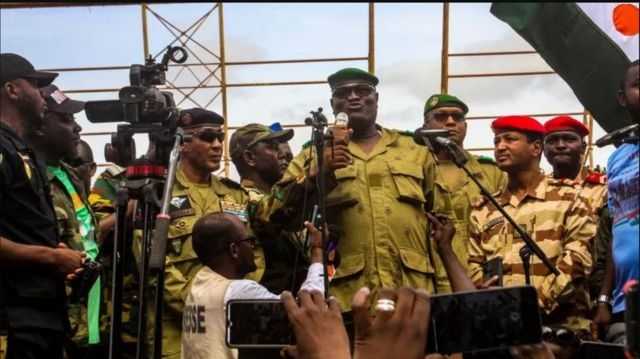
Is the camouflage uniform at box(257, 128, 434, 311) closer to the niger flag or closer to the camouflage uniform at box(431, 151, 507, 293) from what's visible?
the camouflage uniform at box(431, 151, 507, 293)

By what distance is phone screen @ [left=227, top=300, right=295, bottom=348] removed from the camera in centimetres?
263

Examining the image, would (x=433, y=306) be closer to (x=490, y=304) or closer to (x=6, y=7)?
(x=490, y=304)

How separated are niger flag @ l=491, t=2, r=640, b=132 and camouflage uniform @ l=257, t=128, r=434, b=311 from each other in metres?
1.00

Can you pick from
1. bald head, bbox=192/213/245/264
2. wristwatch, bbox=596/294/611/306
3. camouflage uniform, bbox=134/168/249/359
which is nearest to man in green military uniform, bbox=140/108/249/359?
camouflage uniform, bbox=134/168/249/359

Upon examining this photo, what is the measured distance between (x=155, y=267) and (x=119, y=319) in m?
0.39

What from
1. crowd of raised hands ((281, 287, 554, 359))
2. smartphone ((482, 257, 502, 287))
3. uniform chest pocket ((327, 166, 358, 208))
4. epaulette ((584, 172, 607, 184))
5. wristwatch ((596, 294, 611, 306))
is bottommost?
crowd of raised hands ((281, 287, 554, 359))

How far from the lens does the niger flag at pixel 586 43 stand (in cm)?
604

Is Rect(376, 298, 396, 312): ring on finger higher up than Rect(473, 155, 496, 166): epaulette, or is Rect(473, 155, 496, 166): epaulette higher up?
Rect(473, 155, 496, 166): epaulette

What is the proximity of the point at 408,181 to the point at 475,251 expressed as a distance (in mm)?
551

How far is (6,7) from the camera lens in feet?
44.0

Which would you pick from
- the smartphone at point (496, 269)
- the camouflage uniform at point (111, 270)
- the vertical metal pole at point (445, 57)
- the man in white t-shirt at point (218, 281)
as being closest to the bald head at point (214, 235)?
the man in white t-shirt at point (218, 281)

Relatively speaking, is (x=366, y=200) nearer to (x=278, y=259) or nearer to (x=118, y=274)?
(x=278, y=259)

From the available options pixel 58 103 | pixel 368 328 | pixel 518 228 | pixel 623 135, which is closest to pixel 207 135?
pixel 58 103

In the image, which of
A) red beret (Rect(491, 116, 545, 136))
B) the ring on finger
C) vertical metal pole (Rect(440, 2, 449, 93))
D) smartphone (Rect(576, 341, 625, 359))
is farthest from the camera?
vertical metal pole (Rect(440, 2, 449, 93))
